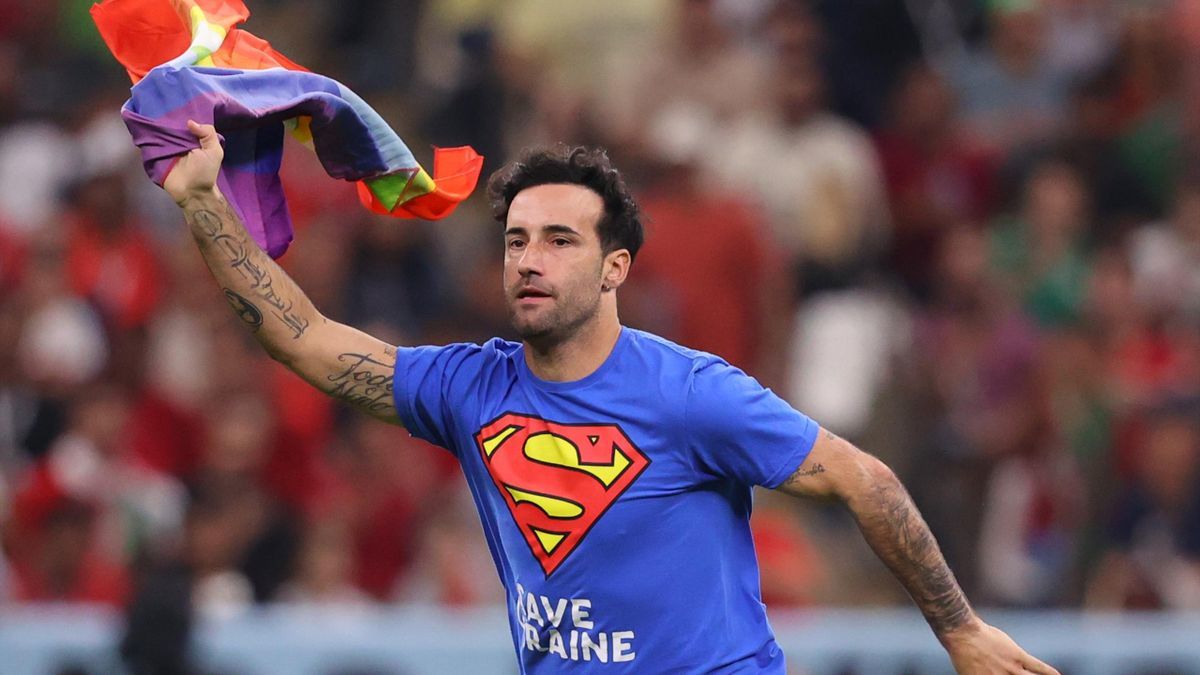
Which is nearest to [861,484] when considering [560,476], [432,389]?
[560,476]

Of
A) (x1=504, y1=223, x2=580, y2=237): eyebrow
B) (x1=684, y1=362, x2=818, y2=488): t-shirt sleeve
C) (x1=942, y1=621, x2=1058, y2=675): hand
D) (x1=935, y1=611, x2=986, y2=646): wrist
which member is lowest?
(x1=942, y1=621, x2=1058, y2=675): hand

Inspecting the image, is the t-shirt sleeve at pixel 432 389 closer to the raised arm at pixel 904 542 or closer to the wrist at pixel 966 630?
the raised arm at pixel 904 542

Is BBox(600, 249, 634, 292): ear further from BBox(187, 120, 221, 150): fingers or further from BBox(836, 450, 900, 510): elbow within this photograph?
BBox(187, 120, 221, 150): fingers

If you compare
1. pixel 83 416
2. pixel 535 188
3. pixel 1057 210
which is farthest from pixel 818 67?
pixel 535 188

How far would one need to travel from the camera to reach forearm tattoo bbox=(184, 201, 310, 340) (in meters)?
5.14

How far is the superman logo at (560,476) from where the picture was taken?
5148 millimetres

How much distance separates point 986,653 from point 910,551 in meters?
0.32

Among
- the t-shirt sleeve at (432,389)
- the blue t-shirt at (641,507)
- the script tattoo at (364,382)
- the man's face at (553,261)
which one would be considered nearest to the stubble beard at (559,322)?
the man's face at (553,261)

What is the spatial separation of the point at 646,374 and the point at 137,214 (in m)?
6.58

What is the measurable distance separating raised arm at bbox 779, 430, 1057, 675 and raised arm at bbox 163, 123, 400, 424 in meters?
1.14

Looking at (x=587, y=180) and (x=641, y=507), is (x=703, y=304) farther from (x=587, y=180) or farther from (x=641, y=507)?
(x=641, y=507)

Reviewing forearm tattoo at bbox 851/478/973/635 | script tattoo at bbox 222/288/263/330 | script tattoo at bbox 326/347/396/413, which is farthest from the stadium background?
forearm tattoo at bbox 851/478/973/635

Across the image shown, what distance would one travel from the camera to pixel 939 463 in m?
10.7

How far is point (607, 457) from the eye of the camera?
5156mm
